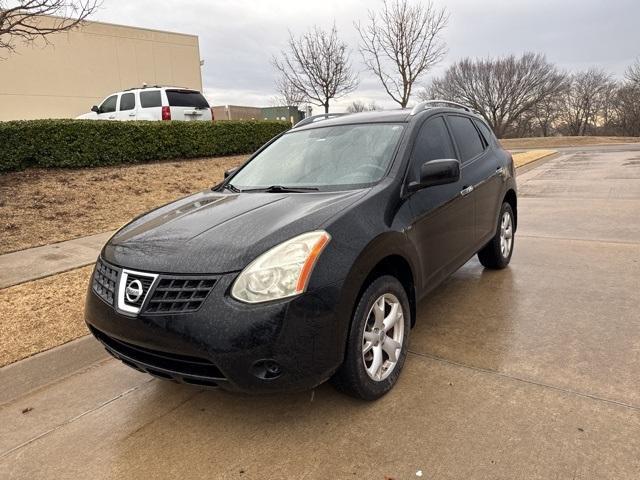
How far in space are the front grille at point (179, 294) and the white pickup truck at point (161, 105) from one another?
449 inches

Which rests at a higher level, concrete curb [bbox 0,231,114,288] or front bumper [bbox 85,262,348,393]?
front bumper [bbox 85,262,348,393]

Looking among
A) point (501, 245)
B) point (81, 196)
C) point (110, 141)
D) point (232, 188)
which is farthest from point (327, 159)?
point (110, 141)

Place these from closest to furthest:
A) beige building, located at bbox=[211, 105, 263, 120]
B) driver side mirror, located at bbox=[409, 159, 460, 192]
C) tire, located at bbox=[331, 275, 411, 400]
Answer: tire, located at bbox=[331, 275, 411, 400]
driver side mirror, located at bbox=[409, 159, 460, 192]
beige building, located at bbox=[211, 105, 263, 120]

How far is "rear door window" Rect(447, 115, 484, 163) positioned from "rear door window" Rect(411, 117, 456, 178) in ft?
0.64

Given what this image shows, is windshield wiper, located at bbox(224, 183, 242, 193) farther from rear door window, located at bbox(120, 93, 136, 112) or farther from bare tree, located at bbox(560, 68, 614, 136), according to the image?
bare tree, located at bbox(560, 68, 614, 136)

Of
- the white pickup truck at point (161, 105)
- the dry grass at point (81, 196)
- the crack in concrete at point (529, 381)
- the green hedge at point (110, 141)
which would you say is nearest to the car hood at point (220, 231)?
the crack in concrete at point (529, 381)

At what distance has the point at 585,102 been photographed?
190 feet

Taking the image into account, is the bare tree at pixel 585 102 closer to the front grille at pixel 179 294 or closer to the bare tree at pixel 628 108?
the bare tree at pixel 628 108

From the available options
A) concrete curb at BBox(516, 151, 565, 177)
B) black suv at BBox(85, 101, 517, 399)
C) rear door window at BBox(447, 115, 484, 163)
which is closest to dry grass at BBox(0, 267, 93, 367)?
black suv at BBox(85, 101, 517, 399)

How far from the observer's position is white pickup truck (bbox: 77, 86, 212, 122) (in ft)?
42.4

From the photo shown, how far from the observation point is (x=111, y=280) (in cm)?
266

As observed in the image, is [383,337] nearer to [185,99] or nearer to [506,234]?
[506,234]

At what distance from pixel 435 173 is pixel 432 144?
27.0 inches

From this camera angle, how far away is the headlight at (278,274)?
2.26m
